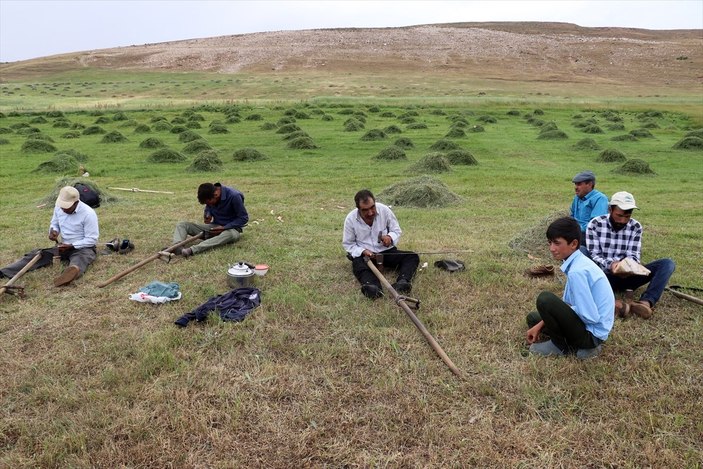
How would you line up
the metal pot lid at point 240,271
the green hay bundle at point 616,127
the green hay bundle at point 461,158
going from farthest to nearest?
the green hay bundle at point 616,127
the green hay bundle at point 461,158
the metal pot lid at point 240,271

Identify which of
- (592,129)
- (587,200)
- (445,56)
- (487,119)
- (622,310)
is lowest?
(622,310)

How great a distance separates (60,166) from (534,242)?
44.1 feet

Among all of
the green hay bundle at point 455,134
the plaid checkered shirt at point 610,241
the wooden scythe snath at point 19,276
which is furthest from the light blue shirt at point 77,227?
the green hay bundle at point 455,134

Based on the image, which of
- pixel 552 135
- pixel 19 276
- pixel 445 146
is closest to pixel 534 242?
pixel 19 276

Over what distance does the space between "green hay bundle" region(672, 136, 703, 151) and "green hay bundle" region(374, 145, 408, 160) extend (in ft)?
33.2

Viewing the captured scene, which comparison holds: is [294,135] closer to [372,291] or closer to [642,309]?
[372,291]

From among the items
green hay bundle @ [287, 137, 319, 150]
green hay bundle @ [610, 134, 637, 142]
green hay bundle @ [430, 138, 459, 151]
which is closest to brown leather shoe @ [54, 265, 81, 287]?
green hay bundle @ [287, 137, 319, 150]

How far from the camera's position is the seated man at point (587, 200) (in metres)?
6.18

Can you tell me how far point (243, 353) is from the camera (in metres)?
4.36

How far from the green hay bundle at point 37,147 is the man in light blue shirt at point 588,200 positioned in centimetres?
1754

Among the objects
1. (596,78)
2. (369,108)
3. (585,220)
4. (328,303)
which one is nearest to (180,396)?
(328,303)

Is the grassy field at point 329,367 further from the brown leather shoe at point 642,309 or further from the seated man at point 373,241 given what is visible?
the seated man at point 373,241

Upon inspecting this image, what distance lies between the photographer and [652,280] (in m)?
5.13

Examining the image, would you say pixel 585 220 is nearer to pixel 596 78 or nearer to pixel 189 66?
pixel 596 78
